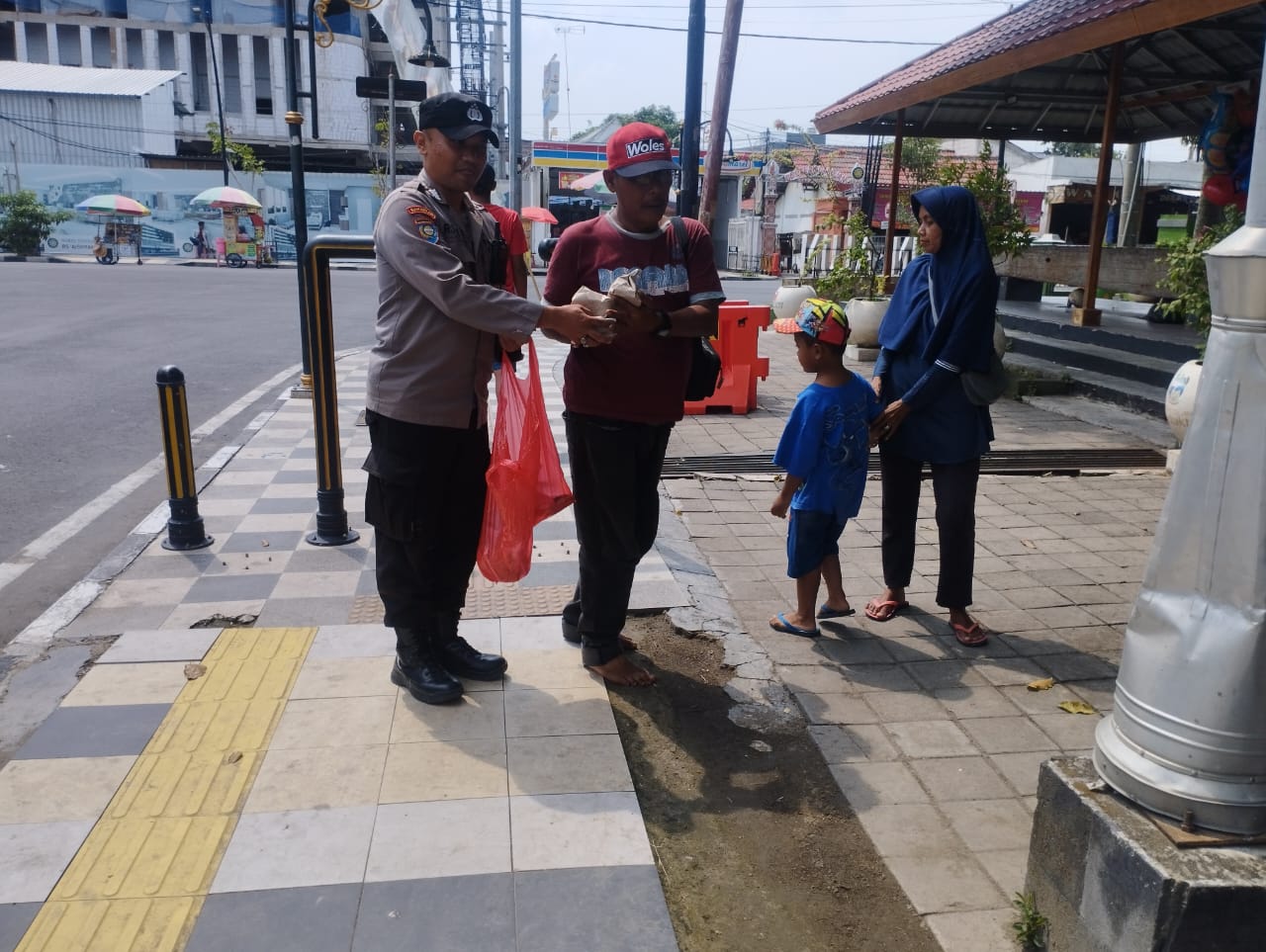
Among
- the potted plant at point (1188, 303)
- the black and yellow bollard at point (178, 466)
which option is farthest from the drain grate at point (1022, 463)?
the black and yellow bollard at point (178, 466)

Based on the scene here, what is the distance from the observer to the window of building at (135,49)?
50.5 m

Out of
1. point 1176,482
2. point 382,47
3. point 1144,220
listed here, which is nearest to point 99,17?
point 382,47

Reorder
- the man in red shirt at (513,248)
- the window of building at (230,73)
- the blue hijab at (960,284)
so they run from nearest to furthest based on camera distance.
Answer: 1. the man in red shirt at (513,248)
2. the blue hijab at (960,284)
3. the window of building at (230,73)

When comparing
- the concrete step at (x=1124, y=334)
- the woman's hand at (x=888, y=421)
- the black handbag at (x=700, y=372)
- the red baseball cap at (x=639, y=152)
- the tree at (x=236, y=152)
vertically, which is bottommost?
the concrete step at (x=1124, y=334)

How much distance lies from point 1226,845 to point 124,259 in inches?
1548

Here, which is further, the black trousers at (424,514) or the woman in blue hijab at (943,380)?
the woman in blue hijab at (943,380)

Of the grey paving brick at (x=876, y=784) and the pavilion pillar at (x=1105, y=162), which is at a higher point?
the pavilion pillar at (x=1105, y=162)

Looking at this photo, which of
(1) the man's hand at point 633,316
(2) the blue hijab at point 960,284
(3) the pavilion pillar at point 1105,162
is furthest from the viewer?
(3) the pavilion pillar at point 1105,162

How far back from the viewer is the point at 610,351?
347cm

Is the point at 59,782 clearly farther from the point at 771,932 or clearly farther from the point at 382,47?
the point at 382,47

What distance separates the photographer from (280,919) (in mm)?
2396

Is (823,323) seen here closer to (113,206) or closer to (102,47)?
(113,206)

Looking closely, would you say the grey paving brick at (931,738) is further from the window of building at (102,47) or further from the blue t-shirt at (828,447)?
the window of building at (102,47)

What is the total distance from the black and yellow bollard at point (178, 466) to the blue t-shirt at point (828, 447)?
2973 mm
